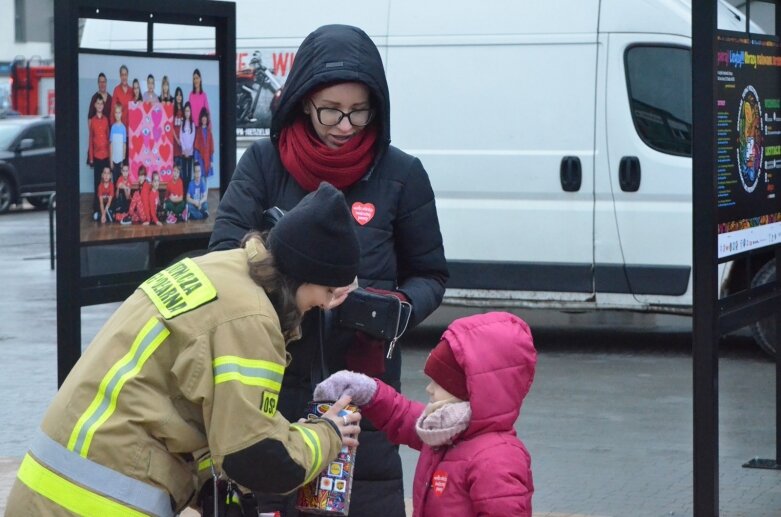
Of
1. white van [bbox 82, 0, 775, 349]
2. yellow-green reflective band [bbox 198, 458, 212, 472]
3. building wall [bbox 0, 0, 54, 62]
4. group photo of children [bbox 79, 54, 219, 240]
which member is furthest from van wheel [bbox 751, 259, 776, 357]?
building wall [bbox 0, 0, 54, 62]

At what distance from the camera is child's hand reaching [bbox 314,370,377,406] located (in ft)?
11.4

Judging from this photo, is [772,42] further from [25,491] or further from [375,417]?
[25,491]

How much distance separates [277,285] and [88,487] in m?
0.58

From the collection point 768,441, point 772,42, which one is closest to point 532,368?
point 772,42

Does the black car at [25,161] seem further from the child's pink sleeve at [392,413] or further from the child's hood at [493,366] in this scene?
the child's hood at [493,366]

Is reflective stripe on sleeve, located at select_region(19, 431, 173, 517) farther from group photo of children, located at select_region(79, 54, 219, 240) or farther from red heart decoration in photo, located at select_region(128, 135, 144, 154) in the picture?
red heart decoration in photo, located at select_region(128, 135, 144, 154)

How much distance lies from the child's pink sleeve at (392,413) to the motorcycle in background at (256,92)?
727 centimetres

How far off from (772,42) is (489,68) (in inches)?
160

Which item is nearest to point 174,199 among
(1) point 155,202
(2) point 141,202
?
(1) point 155,202

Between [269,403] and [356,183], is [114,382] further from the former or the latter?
[356,183]

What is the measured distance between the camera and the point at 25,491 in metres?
3.00

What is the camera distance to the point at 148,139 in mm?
5605

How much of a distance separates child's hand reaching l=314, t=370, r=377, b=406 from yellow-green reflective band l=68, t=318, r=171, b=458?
67cm

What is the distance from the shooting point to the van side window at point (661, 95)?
9961mm
